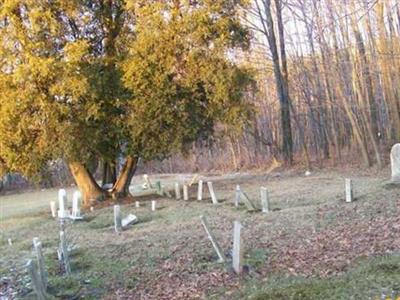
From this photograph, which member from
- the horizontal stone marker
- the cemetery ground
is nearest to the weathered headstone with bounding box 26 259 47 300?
the cemetery ground

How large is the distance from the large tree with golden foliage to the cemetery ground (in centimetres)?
451

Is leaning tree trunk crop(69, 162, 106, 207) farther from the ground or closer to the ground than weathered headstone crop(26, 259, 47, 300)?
farther from the ground

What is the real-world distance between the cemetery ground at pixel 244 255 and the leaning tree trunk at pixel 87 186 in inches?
224

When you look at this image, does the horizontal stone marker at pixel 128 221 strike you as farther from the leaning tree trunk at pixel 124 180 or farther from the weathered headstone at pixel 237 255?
the leaning tree trunk at pixel 124 180

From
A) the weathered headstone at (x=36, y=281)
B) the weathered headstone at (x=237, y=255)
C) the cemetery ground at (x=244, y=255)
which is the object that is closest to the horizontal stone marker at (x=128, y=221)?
the cemetery ground at (x=244, y=255)

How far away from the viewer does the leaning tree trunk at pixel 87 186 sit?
1956 cm

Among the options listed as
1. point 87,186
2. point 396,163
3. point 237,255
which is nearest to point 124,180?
point 87,186

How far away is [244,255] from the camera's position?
26.3 ft

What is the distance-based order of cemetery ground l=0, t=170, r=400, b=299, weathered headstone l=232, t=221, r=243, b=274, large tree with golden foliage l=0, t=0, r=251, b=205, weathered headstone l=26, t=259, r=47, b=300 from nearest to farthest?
weathered headstone l=26, t=259, r=47, b=300 < cemetery ground l=0, t=170, r=400, b=299 < weathered headstone l=232, t=221, r=243, b=274 < large tree with golden foliage l=0, t=0, r=251, b=205

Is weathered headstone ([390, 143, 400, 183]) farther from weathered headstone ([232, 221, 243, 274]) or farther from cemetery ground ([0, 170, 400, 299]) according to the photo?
weathered headstone ([232, 221, 243, 274])

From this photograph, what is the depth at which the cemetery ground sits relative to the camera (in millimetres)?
6508

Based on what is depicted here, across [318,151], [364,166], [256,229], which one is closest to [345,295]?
[256,229]

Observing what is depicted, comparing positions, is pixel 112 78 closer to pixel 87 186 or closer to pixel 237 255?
pixel 87 186

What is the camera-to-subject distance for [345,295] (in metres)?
5.73
